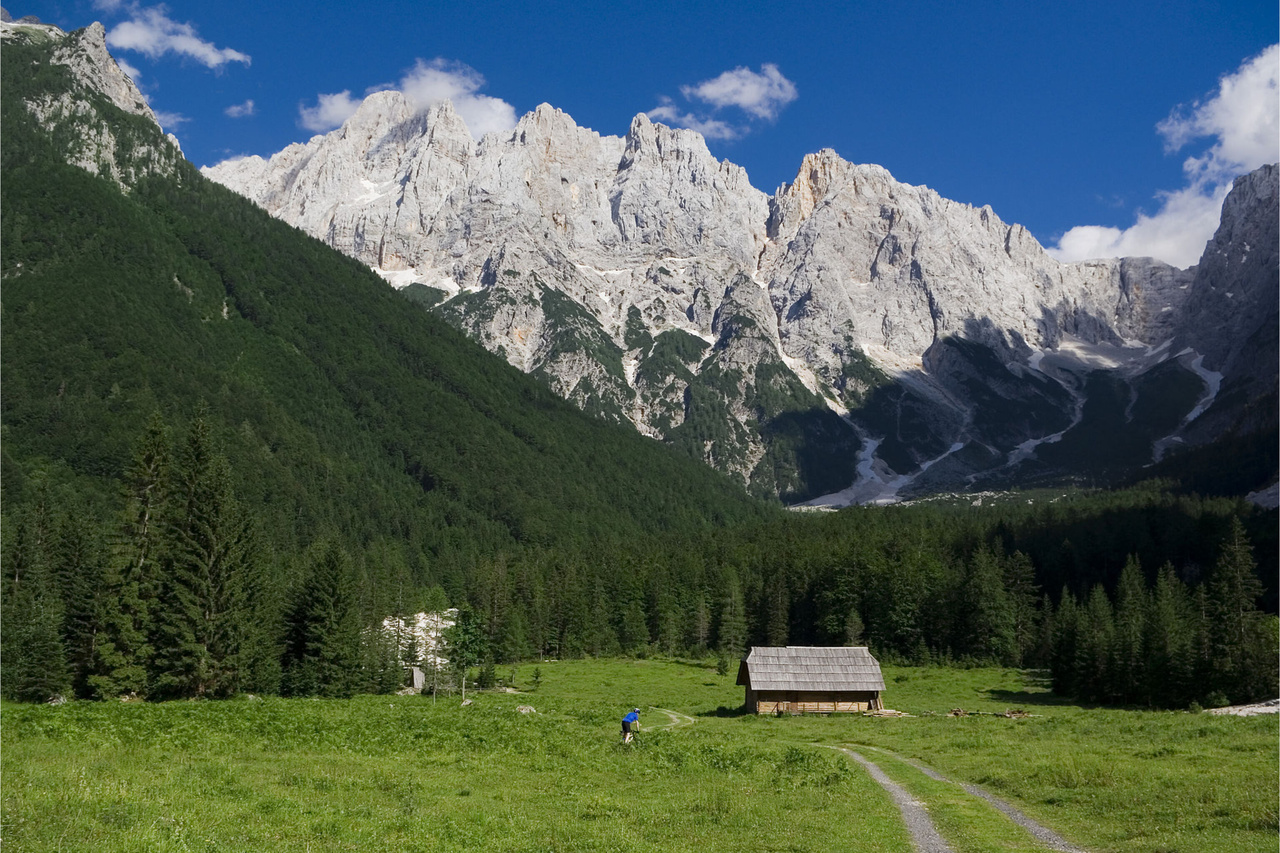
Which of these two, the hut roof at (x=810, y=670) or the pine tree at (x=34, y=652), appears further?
the hut roof at (x=810, y=670)

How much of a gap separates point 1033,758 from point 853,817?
16230mm

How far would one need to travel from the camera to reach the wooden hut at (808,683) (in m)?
71.4

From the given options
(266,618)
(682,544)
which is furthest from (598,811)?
(682,544)

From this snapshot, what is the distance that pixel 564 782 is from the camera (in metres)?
29.3

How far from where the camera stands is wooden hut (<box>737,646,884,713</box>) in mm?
71438

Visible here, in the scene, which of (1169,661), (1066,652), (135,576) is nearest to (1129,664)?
(1169,661)

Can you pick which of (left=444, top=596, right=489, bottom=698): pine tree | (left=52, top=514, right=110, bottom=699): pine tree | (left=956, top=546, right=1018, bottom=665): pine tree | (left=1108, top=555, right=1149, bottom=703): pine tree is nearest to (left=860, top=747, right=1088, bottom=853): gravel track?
(left=1108, top=555, right=1149, bottom=703): pine tree

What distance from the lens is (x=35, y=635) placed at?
49.3 metres

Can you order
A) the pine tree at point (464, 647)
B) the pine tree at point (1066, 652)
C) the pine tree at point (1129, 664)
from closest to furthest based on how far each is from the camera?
the pine tree at point (1129, 664)
the pine tree at point (1066, 652)
the pine tree at point (464, 647)

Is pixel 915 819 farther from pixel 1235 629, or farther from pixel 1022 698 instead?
pixel 1022 698

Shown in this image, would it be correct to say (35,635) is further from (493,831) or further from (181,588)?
(493,831)

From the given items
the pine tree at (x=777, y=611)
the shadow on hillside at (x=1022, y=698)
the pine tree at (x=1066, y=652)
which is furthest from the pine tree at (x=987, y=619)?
the shadow on hillside at (x=1022, y=698)

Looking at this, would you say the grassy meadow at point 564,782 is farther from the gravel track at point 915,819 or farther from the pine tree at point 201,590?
the pine tree at point 201,590

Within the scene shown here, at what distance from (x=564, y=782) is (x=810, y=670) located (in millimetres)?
46997
